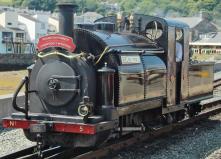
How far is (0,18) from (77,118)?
8431 cm

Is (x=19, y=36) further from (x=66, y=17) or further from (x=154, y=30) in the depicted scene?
(x=66, y=17)

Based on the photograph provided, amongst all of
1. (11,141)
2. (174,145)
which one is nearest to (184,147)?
(174,145)

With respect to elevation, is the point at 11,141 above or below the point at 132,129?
below

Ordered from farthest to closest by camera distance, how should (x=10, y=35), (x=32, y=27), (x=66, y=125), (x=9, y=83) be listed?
(x=32, y=27) < (x=10, y=35) < (x=9, y=83) < (x=66, y=125)

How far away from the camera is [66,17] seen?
8.55 meters

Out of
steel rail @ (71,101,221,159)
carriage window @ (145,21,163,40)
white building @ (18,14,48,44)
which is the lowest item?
steel rail @ (71,101,221,159)

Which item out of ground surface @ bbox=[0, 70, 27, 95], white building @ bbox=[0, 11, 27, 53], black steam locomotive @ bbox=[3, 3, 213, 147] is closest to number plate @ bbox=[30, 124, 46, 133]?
black steam locomotive @ bbox=[3, 3, 213, 147]

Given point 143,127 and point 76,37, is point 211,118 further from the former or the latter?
point 76,37

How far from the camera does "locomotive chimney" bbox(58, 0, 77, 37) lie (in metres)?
8.48

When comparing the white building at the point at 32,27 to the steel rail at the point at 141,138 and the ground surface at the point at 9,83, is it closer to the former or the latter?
the ground surface at the point at 9,83

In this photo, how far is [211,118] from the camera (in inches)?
554

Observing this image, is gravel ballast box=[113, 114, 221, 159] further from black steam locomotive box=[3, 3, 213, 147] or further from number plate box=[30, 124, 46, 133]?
number plate box=[30, 124, 46, 133]

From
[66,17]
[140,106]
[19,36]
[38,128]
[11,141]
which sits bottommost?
[11,141]

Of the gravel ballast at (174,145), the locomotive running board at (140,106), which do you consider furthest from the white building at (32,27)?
the locomotive running board at (140,106)
